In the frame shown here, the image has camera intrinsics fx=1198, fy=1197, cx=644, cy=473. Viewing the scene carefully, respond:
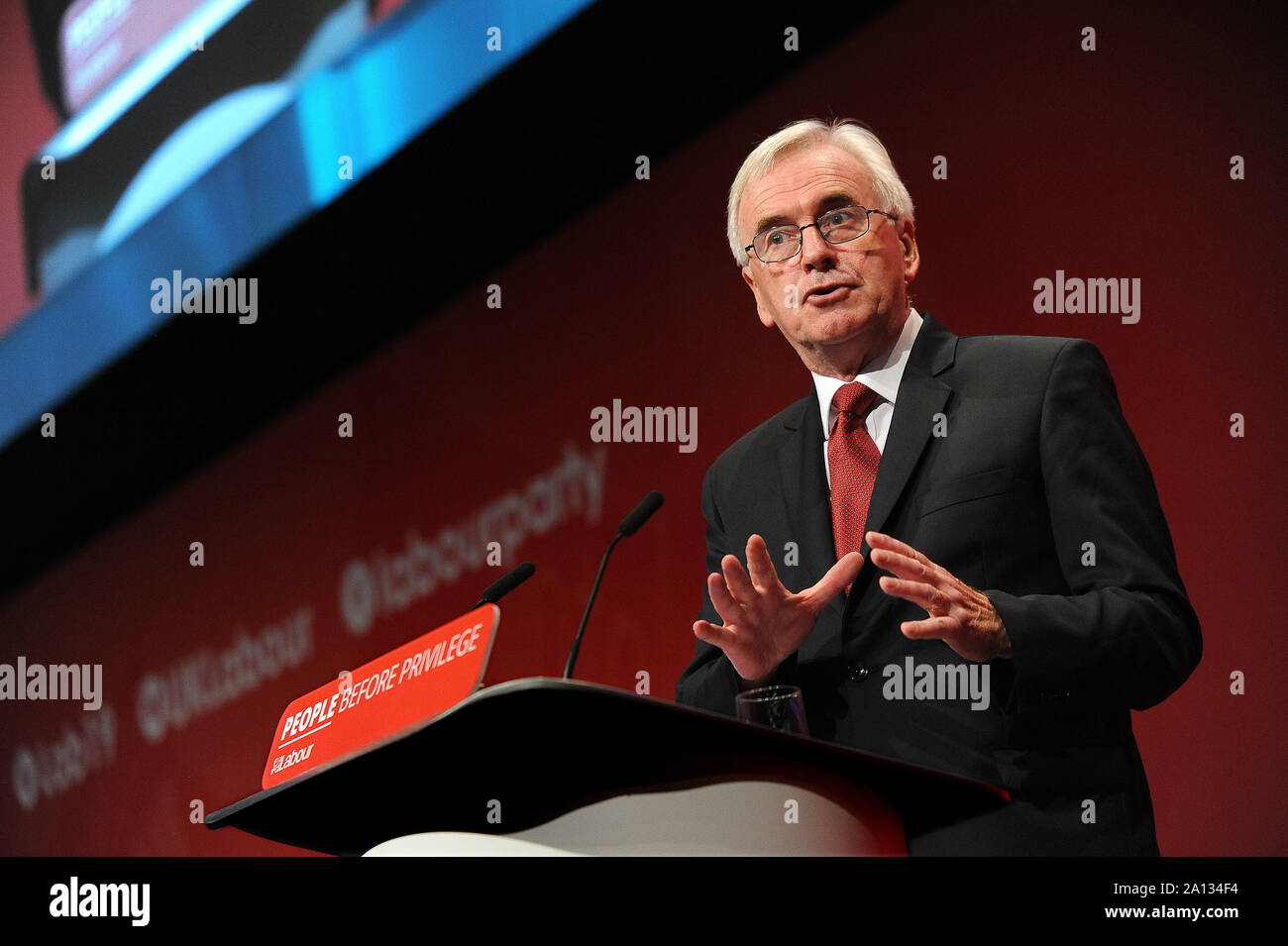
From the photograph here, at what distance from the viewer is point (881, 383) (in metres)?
1.86

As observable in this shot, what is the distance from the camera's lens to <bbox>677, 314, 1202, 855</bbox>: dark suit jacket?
1.39m

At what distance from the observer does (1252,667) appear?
2461 mm

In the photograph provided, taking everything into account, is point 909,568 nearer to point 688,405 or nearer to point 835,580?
point 835,580

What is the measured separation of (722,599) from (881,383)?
67 centimetres

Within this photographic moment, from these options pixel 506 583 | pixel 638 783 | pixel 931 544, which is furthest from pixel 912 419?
pixel 638 783

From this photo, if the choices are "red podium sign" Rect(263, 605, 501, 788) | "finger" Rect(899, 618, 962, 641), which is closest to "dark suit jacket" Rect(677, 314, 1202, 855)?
"finger" Rect(899, 618, 962, 641)

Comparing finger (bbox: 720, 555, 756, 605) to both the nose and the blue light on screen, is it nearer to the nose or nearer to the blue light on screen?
the nose

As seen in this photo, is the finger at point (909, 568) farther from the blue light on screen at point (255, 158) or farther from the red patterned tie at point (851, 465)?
the blue light on screen at point (255, 158)

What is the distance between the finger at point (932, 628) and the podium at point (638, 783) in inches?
6.2

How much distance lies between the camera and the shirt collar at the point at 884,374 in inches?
72.9

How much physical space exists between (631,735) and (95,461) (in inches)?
110

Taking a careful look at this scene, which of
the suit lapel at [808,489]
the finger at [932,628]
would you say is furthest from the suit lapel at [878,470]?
the finger at [932,628]
